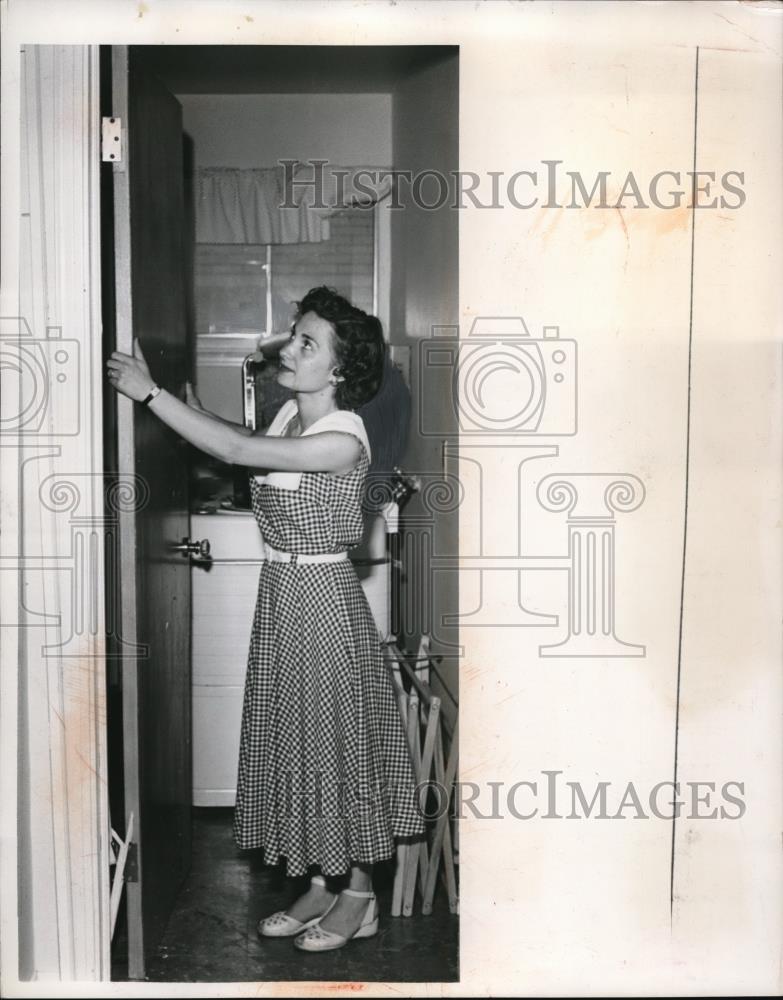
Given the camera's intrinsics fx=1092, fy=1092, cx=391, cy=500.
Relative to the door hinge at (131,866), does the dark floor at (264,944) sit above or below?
below

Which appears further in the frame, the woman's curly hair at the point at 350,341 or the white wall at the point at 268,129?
the white wall at the point at 268,129

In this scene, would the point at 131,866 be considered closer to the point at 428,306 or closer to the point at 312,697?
the point at 312,697

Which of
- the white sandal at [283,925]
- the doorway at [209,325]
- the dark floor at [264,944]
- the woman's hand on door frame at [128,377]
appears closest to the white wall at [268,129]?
the doorway at [209,325]

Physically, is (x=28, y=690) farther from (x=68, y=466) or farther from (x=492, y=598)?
(x=492, y=598)

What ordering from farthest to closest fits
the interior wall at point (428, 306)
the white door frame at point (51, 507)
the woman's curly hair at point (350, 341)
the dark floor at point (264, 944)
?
the interior wall at point (428, 306)
the woman's curly hair at point (350, 341)
the dark floor at point (264, 944)
the white door frame at point (51, 507)

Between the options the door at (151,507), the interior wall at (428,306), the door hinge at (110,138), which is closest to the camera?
the door hinge at (110,138)

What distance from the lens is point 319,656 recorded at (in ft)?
8.39

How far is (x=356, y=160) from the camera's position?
4137 millimetres

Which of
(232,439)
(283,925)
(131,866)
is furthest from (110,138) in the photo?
(283,925)

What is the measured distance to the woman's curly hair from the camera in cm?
262

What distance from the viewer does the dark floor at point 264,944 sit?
8.21ft

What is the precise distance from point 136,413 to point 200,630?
1.25 metres

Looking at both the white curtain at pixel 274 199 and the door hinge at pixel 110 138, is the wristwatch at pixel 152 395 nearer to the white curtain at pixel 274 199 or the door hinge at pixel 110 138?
the door hinge at pixel 110 138

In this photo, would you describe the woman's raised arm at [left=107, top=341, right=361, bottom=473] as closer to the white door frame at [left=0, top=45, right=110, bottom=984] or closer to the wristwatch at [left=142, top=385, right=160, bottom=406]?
the wristwatch at [left=142, top=385, right=160, bottom=406]
